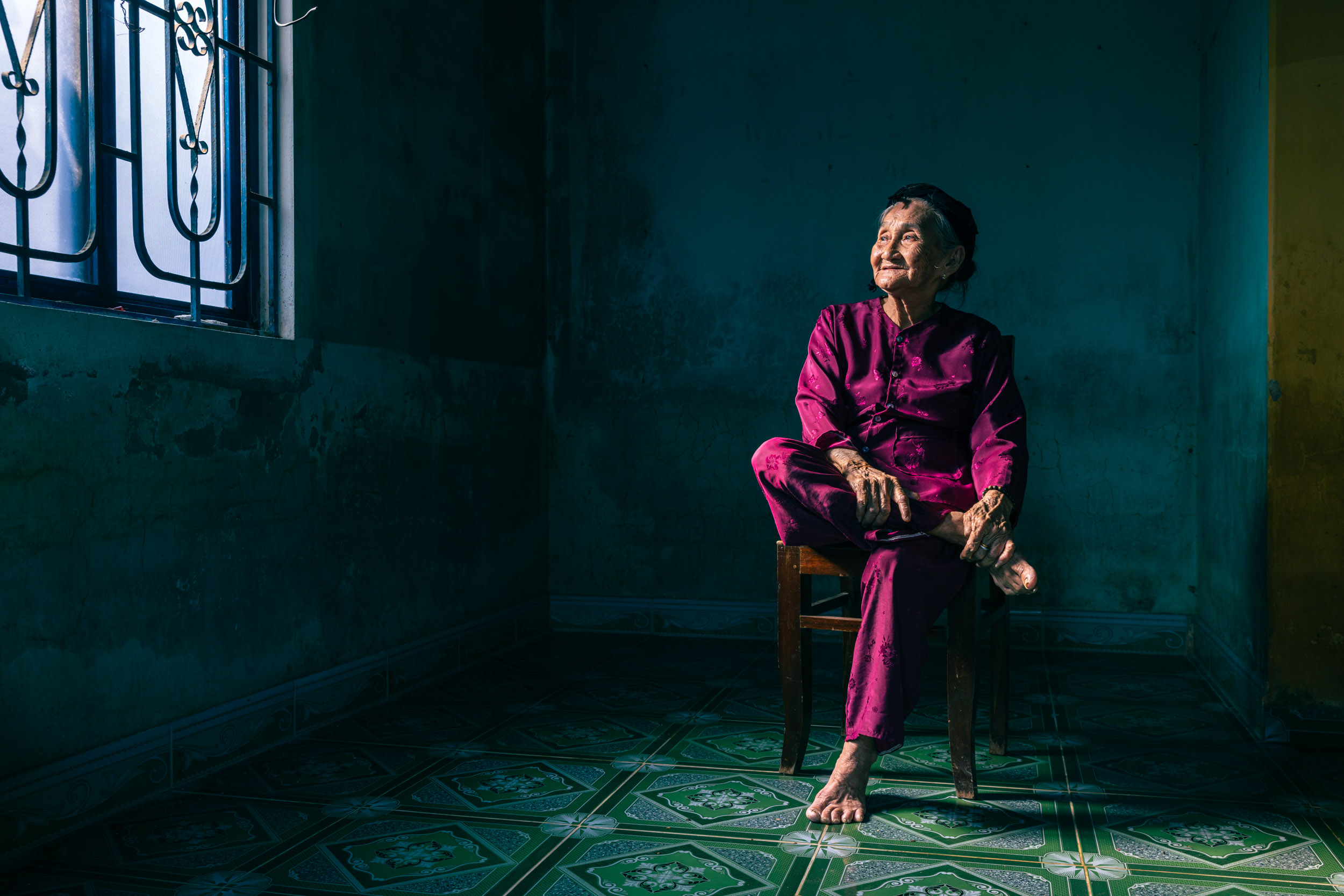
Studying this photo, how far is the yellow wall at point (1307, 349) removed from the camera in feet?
9.00

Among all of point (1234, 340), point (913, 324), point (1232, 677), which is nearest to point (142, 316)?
point (913, 324)

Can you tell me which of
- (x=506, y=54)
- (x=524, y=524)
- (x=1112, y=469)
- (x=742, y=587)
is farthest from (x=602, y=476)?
(x=1112, y=469)

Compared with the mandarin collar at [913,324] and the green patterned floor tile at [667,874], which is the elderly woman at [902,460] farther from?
the green patterned floor tile at [667,874]

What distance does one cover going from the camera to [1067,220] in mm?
4066

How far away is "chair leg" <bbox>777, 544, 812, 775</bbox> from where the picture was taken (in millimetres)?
2518

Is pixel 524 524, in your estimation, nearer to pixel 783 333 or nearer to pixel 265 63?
pixel 783 333

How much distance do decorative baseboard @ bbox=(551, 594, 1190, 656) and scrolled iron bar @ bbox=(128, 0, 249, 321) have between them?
2233 mm

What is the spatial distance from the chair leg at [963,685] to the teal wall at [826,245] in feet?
6.06

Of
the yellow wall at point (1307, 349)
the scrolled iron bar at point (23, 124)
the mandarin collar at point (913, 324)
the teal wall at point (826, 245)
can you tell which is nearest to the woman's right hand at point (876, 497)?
the mandarin collar at point (913, 324)

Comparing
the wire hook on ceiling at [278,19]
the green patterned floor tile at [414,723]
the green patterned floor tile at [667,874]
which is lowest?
the green patterned floor tile at [414,723]

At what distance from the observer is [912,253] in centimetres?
257

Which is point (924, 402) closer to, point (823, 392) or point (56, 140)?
point (823, 392)

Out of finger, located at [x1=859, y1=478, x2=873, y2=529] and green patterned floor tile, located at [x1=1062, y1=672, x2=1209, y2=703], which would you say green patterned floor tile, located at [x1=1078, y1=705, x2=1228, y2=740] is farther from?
finger, located at [x1=859, y1=478, x2=873, y2=529]

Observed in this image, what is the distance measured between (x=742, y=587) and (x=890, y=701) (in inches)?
83.1
